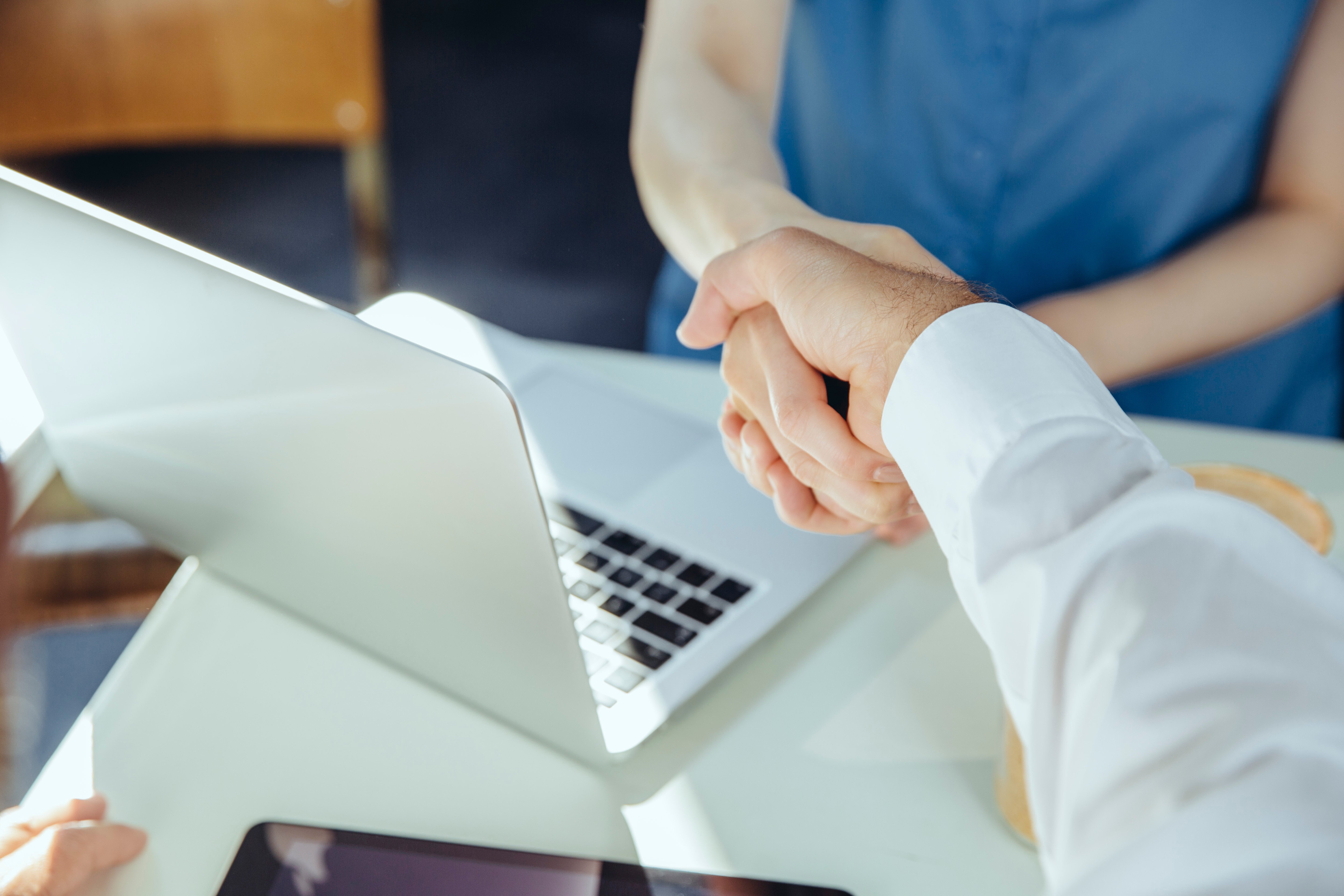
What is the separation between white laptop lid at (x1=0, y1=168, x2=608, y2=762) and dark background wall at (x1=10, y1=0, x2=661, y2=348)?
2.93ft

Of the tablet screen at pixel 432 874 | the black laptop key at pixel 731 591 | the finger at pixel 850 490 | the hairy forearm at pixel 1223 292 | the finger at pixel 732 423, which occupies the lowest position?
the tablet screen at pixel 432 874

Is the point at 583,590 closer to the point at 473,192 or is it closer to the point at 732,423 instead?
the point at 732,423

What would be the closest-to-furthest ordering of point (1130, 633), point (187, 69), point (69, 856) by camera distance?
point (1130, 633)
point (69, 856)
point (187, 69)

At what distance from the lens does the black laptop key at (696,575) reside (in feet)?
1.42

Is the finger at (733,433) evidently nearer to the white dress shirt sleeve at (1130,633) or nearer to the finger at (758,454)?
the finger at (758,454)

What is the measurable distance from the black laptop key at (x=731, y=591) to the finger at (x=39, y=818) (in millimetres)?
219

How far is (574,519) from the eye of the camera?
1.51 ft

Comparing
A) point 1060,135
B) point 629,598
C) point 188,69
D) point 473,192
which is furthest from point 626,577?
point 473,192

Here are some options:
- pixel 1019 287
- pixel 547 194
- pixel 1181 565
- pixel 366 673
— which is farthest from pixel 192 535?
pixel 547 194

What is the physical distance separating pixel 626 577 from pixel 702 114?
29 cm

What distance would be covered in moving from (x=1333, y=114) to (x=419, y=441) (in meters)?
0.53

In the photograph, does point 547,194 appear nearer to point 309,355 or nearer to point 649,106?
point 649,106

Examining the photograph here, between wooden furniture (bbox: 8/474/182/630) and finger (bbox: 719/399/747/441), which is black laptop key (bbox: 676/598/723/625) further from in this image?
wooden furniture (bbox: 8/474/182/630)

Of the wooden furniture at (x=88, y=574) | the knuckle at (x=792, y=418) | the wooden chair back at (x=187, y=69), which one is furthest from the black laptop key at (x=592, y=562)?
the wooden chair back at (x=187, y=69)
